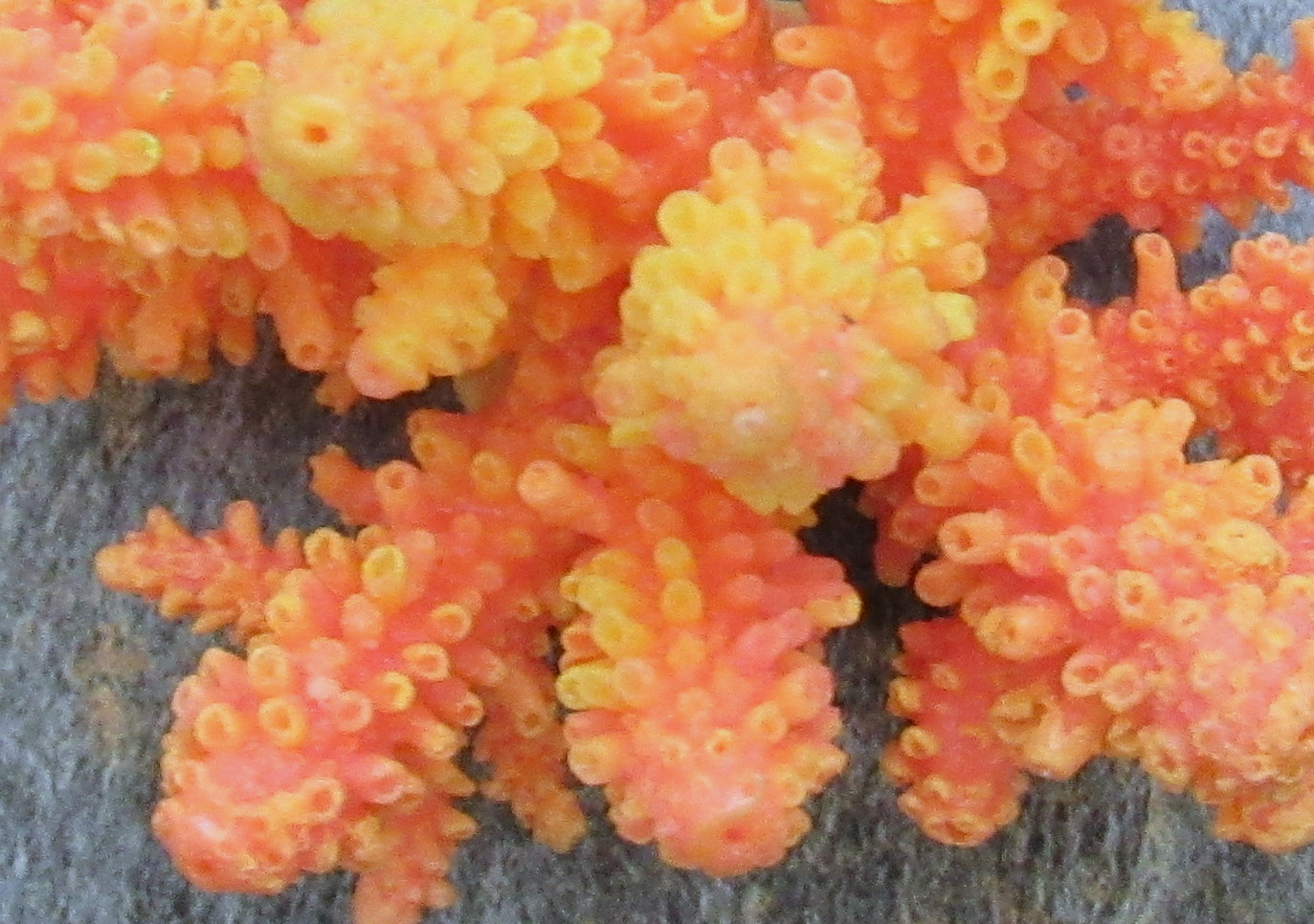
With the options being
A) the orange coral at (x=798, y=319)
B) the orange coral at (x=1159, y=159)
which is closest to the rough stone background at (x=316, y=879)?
the orange coral at (x=1159, y=159)

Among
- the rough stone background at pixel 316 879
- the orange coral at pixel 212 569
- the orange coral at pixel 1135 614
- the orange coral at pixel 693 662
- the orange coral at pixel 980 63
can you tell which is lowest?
the rough stone background at pixel 316 879

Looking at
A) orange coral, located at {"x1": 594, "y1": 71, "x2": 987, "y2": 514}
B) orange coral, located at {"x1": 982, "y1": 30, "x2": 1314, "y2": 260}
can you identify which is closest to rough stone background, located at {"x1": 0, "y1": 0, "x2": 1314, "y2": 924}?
orange coral, located at {"x1": 982, "y1": 30, "x2": 1314, "y2": 260}

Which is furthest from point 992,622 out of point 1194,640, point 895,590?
point 895,590

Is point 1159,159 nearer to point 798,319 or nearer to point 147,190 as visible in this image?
point 798,319

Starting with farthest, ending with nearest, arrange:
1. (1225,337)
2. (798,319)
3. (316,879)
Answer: (316,879) → (1225,337) → (798,319)

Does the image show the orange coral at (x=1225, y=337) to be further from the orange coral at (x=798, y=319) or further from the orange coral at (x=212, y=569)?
the orange coral at (x=212, y=569)

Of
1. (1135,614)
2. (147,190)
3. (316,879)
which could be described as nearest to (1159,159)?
(1135,614)

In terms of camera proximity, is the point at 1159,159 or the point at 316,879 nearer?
the point at 1159,159

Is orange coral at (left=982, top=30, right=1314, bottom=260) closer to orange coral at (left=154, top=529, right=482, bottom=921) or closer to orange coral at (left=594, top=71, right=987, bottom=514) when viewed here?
orange coral at (left=594, top=71, right=987, bottom=514)

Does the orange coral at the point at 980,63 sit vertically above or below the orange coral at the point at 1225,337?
above
